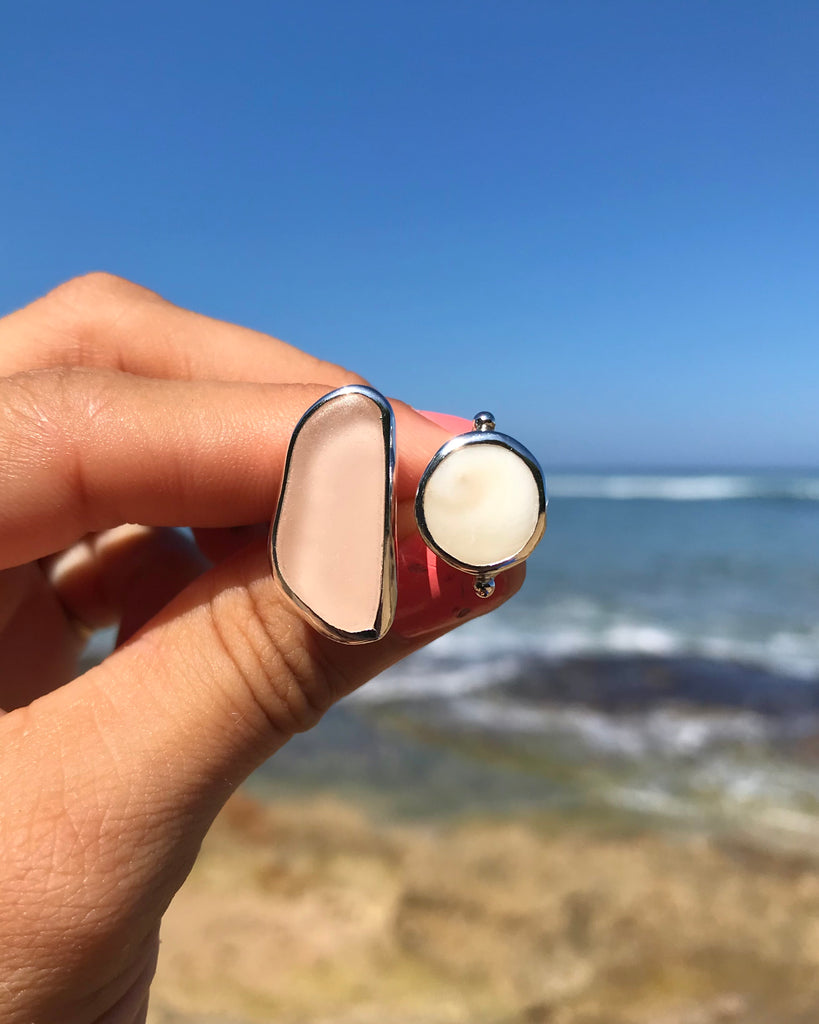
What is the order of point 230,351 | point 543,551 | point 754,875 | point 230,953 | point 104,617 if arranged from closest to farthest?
point 230,351
point 104,617
point 230,953
point 754,875
point 543,551

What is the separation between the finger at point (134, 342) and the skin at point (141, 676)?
1.20 feet

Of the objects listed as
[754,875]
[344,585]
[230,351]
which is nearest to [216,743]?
[344,585]

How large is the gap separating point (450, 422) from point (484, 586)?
12.4 inches

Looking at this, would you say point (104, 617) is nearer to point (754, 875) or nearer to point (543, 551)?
point (754, 875)

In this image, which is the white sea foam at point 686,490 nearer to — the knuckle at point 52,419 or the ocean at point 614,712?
the ocean at point 614,712

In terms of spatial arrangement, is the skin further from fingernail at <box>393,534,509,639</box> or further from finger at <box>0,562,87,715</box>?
finger at <box>0,562,87,715</box>

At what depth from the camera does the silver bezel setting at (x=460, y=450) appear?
97 cm

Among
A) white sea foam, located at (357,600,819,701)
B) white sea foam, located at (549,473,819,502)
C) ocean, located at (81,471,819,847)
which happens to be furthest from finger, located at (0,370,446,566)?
white sea foam, located at (549,473,819,502)

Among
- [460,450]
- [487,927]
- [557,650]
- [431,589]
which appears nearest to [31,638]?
[431,589]

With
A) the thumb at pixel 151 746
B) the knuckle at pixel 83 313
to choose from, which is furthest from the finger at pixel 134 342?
the thumb at pixel 151 746

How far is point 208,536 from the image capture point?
153 centimetres

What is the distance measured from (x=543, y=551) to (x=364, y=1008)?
372 inches

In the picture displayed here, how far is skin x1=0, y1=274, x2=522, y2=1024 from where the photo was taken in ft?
3.17

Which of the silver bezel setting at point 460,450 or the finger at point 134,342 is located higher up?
the finger at point 134,342
